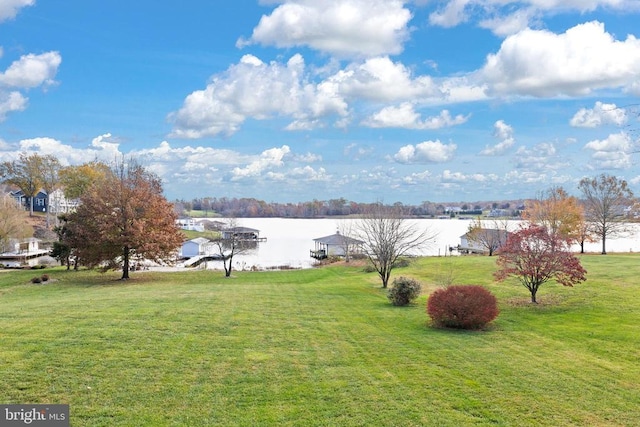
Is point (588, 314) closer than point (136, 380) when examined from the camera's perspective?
No

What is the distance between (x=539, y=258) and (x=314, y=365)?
13.7m

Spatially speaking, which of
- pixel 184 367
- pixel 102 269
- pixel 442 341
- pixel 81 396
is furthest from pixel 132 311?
pixel 102 269

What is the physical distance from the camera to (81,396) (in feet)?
26.7

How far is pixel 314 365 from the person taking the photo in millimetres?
10656

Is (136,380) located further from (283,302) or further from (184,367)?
(283,302)

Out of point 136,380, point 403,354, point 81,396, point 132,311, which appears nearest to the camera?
point 81,396

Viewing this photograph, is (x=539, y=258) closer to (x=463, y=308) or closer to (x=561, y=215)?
(x=463, y=308)

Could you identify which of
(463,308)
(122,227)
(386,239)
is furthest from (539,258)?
(122,227)

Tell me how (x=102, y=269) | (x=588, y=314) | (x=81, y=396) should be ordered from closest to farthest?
(x=81, y=396) < (x=588, y=314) < (x=102, y=269)

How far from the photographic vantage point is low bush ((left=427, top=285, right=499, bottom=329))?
1558 cm

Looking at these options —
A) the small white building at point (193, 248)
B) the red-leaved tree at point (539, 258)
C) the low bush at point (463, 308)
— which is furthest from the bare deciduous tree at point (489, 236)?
the low bush at point (463, 308)

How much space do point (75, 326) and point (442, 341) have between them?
10.3 m

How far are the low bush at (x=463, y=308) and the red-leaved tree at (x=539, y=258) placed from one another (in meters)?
5.46

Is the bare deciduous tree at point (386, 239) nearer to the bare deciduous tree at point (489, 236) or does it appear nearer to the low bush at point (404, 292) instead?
the low bush at point (404, 292)
